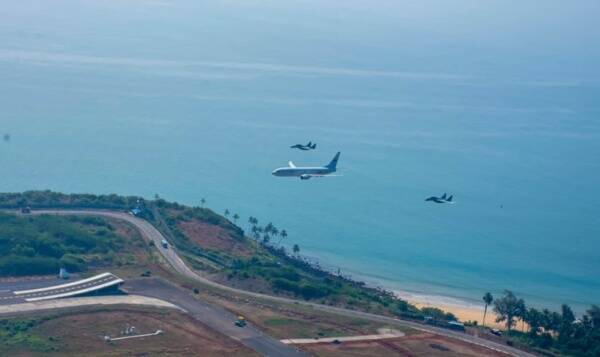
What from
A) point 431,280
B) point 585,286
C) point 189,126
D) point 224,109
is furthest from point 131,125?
point 585,286

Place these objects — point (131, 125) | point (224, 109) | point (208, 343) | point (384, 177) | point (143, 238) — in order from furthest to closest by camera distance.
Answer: point (224, 109)
point (131, 125)
point (384, 177)
point (143, 238)
point (208, 343)

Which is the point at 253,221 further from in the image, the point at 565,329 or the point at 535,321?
the point at 565,329

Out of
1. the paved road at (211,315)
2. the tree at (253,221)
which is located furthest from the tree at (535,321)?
the tree at (253,221)

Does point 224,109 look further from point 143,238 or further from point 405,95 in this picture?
point 143,238

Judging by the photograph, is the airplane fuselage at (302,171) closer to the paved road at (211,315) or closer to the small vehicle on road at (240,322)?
the paved road at (211,315)

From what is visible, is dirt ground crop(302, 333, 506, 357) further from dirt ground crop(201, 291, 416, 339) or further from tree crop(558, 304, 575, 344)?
tree crop(558, 304, 575, 344)
